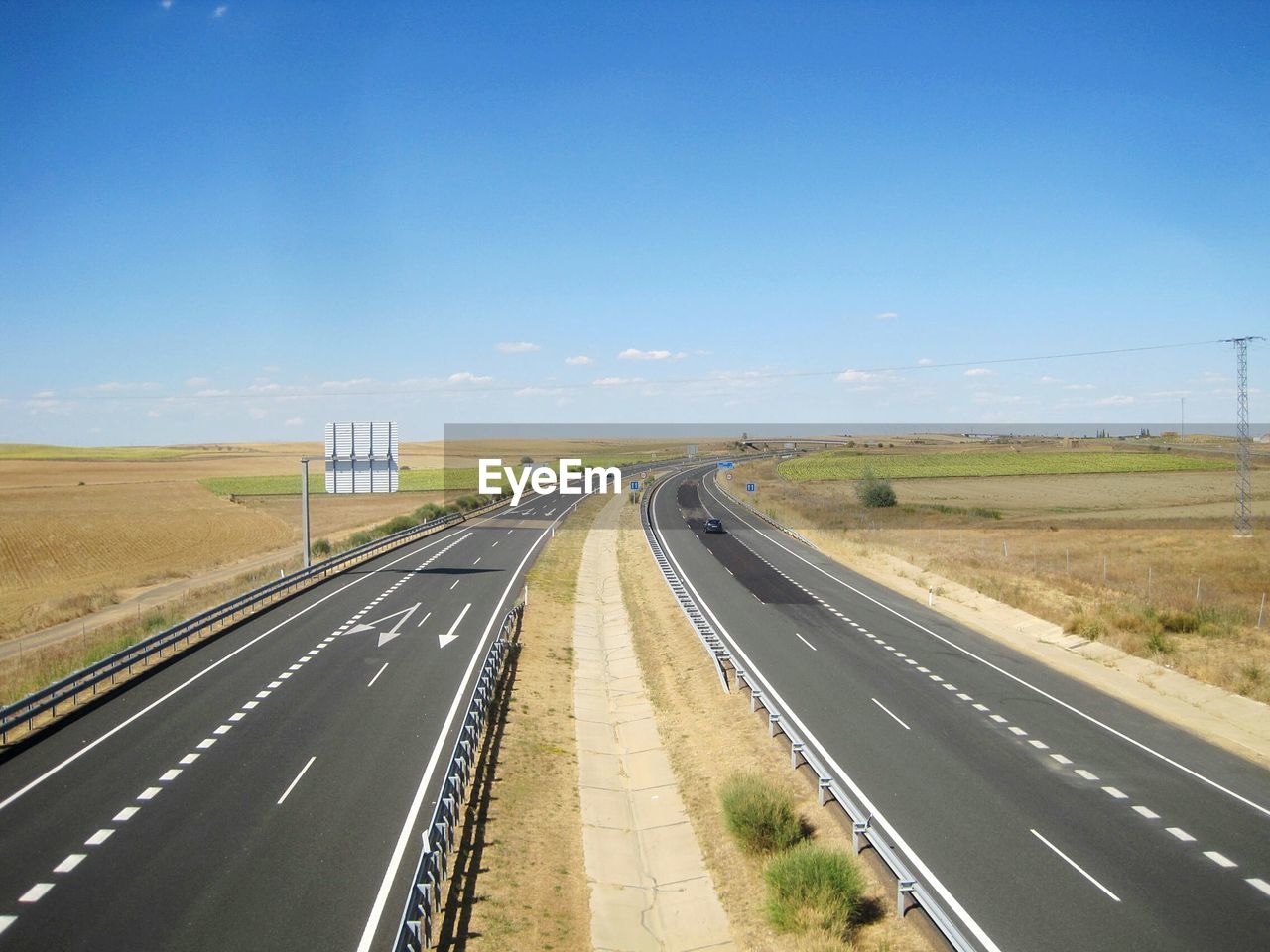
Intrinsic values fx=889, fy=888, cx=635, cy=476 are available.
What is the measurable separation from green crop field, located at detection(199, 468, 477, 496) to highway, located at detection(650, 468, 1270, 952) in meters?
92.8

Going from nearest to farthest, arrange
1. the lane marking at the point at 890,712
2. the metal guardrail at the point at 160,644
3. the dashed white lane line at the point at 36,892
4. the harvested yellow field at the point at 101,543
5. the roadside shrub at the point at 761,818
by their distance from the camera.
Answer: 1. the dashed white lane line at the point at 36,892
2. the roadside shrub at the point at 761,818
3. the metal guardrail at the point at 160,644
4. the lane marking at the point at 890,712
5. the harvested yellow field at the point at 101,543

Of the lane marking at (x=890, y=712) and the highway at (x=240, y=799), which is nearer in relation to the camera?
the highway at (x=240, y=799)

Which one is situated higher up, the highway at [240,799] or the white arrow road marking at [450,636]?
the highway at [240,799]

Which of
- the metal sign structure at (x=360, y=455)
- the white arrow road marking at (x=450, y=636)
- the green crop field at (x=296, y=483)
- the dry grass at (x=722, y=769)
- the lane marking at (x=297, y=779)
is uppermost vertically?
the metal sign structure at (x=360, y=455)

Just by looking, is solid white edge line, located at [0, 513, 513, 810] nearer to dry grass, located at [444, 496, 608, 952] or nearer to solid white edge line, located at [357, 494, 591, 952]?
solid white edge line, located at [357, 494, 591, 952]

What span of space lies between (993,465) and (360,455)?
123850 mm

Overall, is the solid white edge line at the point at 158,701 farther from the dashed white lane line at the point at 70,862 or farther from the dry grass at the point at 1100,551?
the dry grass at the point at 1100,551

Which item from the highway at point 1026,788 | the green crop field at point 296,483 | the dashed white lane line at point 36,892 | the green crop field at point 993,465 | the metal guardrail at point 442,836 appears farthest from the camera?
the green crop field at point 993,465

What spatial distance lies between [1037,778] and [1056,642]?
597 inches

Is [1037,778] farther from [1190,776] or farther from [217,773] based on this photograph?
[217,773]

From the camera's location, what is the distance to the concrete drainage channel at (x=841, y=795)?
37.7ft

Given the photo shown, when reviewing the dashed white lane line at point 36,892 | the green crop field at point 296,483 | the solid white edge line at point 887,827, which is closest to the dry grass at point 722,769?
the solid white edge line at point 887,827

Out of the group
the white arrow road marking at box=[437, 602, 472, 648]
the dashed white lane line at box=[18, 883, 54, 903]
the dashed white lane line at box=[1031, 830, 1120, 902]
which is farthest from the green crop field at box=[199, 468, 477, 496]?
the dashed white lane line at box=[1031, 830, 1120, 902]

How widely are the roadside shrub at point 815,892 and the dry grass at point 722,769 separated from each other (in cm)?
20
